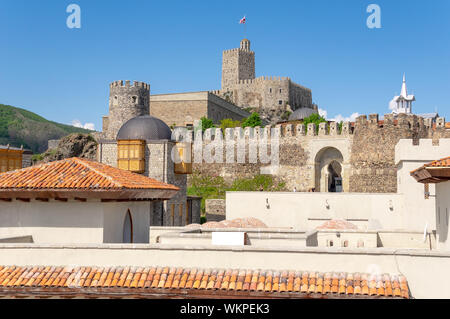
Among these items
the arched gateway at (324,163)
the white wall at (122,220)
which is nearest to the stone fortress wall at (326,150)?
the arched gateway at (324,163)

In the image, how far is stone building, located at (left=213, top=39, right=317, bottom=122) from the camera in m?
64.7

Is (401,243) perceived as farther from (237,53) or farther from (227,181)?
(237,53)

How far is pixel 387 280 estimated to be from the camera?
369 inches

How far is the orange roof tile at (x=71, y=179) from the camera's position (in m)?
12.1

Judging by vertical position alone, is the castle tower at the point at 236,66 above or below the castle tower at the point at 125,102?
above

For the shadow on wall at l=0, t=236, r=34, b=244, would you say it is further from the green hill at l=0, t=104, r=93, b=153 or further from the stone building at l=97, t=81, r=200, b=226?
the green hill at l=0, t=104, r=93, b=153

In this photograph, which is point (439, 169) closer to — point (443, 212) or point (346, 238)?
point (443, 212)

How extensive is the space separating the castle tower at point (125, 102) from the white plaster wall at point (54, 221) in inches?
1253

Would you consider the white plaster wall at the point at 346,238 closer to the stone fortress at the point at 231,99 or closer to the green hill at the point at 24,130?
the stone fortress at the point at 231,99

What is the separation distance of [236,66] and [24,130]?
1931 inches

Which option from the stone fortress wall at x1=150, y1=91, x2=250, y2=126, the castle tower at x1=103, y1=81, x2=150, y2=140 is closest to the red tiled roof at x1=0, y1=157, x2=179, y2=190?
the castle tower at x1=103, y1=81, x2=150, y2=140

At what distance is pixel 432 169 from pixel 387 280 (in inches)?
106

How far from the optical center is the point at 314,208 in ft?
85.3
